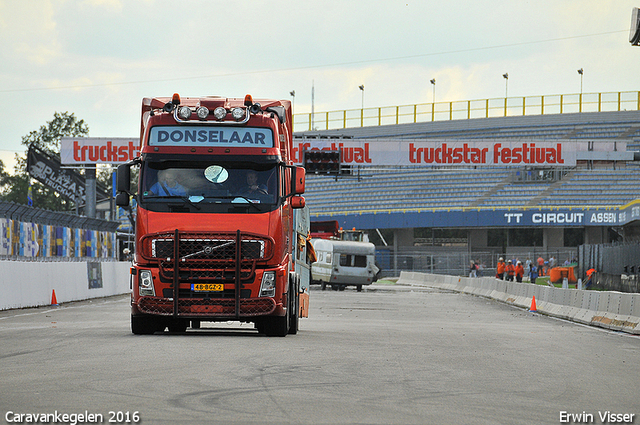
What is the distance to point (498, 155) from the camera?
49.2 m

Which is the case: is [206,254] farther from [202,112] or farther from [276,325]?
[202,112]

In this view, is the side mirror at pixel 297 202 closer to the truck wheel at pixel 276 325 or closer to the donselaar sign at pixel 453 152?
the truck wheel at pixel 276 325

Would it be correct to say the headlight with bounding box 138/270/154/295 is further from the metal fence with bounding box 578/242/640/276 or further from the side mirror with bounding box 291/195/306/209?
the metal fence with bounding box 578/242/640/276

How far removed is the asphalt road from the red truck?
601 millimetres

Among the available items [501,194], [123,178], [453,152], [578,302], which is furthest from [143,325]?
[501,194]

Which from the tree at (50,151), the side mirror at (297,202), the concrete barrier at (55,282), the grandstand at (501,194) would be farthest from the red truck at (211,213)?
the tree at (50,151)

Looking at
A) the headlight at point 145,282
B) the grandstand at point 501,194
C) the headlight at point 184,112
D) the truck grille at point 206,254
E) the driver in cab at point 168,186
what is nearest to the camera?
the truck grille at point 206,254

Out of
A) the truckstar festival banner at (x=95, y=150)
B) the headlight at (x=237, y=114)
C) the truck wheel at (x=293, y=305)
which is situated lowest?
the truck wheel at (x=293, y=305)

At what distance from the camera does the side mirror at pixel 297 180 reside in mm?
13820

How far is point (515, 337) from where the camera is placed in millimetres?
16094

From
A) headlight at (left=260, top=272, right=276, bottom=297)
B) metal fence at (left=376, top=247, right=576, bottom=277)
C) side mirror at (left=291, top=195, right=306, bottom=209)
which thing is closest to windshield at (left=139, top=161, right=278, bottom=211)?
side mirror at (left=291, top=195, right=306, bottom=209)

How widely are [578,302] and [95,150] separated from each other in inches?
1187

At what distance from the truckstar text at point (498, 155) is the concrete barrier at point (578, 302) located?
970 centimetres

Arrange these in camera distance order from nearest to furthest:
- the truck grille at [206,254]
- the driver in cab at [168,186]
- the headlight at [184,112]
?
the truck grille at [206,254], the driver in cab at [168,186], the headlight at [184,112]
